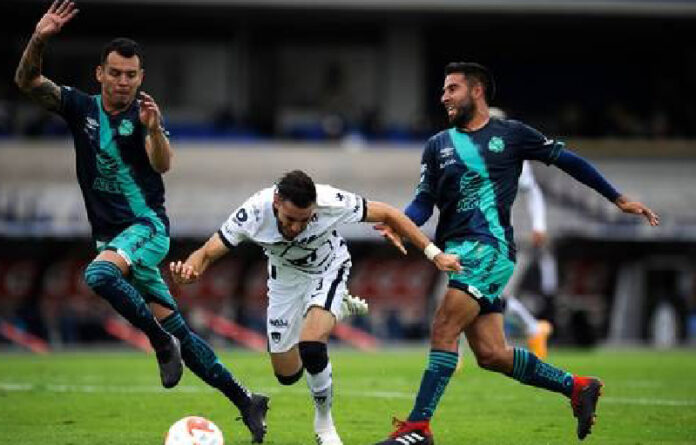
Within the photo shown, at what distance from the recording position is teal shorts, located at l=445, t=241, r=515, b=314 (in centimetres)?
1038

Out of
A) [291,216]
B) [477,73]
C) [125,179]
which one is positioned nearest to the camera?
[291,216]

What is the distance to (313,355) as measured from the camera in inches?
404

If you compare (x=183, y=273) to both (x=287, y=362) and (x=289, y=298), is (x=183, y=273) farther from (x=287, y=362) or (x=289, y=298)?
(x=287, y=362)

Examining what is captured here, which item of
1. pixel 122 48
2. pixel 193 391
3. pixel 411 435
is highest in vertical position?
pixel 122 48

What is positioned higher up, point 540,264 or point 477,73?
point 477,73

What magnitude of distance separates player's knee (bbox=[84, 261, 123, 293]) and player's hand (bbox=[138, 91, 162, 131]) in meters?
1.00

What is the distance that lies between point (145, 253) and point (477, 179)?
243cm

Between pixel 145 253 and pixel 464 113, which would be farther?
pixel 145 253

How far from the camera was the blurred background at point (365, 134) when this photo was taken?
1332 inches

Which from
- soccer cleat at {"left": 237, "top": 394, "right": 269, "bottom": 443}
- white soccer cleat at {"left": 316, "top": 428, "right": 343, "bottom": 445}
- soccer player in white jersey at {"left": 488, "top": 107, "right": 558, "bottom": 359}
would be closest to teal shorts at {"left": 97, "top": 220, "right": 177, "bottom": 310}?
soccer cleat at {"left": 237, "top": 394, "right": 269, "bottom": 443}

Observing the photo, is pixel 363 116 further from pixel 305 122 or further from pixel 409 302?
pixel 409 302

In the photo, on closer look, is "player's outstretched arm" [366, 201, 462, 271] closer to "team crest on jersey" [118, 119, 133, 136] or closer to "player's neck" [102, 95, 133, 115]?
"team crest on jersey" [118, 119, 133, 136]

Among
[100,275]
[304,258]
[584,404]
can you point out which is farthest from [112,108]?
[584,404]

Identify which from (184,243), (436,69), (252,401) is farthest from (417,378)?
(436,69)
